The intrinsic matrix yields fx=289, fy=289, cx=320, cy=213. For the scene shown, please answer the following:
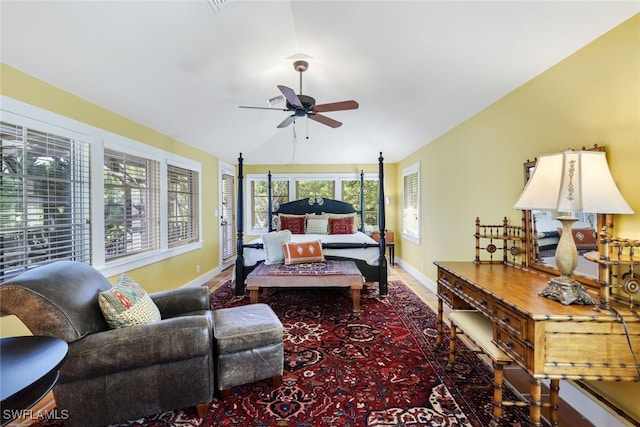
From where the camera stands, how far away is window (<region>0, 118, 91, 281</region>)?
205cm

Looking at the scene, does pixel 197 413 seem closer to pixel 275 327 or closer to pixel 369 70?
pixel 275 327

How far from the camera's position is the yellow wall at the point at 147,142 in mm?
2158

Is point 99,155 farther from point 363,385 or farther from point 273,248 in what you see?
point 363,385

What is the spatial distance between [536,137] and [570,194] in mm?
1043

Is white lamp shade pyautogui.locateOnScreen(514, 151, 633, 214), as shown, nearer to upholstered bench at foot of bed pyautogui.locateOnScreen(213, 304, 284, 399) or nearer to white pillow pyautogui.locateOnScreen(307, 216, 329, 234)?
upholstered bench at foot of bed pyautogui.locateOnScreen(213, 304, 284, 399)

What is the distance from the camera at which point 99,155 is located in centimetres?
284

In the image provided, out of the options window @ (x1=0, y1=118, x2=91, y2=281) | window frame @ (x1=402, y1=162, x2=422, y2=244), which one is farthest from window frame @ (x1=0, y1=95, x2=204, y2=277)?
window frame @ (x1=402, y1=162, x2=422, y2=244)

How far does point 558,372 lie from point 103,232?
3659mm

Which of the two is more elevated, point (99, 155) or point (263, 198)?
point (99, 155)

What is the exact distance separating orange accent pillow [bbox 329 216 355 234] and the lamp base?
4.14 m

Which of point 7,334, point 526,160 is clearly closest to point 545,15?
point 526,160

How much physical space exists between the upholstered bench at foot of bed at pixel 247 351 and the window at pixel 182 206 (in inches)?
101

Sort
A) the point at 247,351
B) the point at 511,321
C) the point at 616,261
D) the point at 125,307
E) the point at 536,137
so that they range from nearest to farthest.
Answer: the point at 616,261 < the point at 511,321 < the point at 125,307 < the point at 247,351 < the point at 536,137

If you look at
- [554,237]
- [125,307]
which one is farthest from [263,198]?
[554,237]
